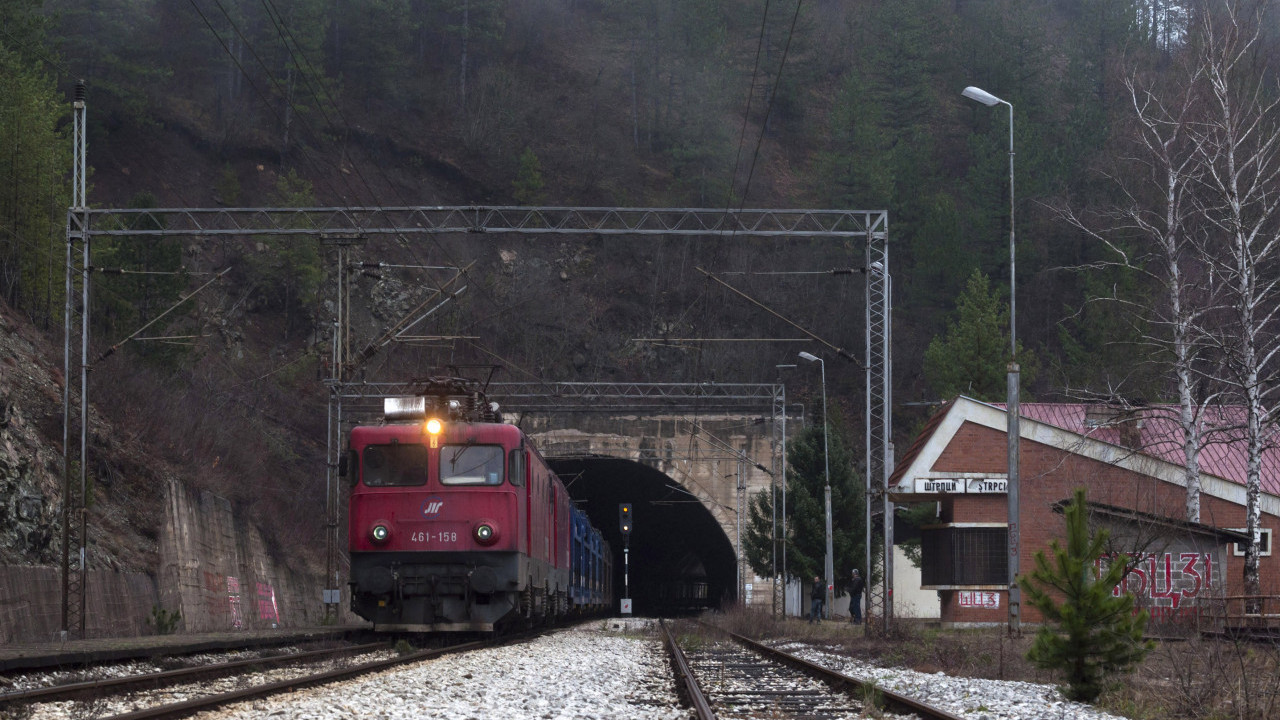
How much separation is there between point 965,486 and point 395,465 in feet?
46.1

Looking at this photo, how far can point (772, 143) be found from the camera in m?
86.3

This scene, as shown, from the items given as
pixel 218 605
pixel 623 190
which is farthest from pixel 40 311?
pixel 623 190

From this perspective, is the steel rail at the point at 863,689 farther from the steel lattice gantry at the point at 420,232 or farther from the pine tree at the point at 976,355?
the pine tree at the point at 976,355

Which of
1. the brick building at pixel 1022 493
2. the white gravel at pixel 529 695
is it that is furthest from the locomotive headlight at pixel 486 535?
the brick building at pixel 1022 493

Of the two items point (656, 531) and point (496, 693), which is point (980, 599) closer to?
point (496, 693)

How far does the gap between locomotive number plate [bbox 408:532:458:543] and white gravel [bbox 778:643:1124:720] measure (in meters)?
6.50

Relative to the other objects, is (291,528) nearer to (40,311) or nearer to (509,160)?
(40,311)

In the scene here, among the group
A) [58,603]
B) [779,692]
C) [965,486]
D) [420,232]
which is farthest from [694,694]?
[965,486]

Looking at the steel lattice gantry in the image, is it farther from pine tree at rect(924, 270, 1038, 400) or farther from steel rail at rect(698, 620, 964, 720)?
steel rail at rect(698, 620, 964, 720)

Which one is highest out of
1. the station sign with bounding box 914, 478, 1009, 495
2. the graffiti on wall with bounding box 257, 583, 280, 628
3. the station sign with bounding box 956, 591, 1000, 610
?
the station sign with bounding box 914, 478, 1009, 495

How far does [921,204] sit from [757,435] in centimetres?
2235

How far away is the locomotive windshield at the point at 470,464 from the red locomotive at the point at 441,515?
0.01m

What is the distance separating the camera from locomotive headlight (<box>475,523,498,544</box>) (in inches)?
752

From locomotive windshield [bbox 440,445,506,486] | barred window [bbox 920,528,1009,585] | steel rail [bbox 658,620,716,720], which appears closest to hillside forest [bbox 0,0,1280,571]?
barred window [bbox 920,528,1009,585]
